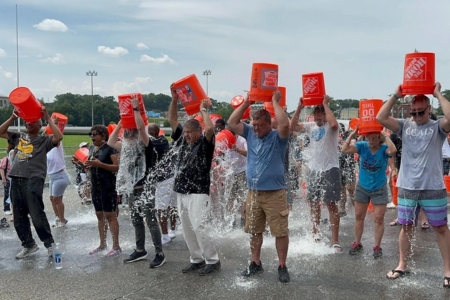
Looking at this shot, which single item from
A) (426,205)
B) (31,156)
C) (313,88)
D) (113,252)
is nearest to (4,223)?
(31,156)

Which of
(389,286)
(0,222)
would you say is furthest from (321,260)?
(0,222)

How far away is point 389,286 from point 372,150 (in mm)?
1565

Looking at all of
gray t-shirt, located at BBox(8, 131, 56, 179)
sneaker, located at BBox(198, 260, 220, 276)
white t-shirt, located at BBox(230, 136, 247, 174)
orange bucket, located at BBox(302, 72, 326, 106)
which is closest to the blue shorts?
orange bucket, located at BBox(302, 72, 326, 106)

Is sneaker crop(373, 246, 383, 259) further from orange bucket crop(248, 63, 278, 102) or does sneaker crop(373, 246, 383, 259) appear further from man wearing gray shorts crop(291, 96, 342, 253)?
orange bucket crop(248, 63, 278, 102)

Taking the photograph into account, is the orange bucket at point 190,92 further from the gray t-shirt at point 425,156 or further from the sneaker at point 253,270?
the gray t-shirt at point 425,156

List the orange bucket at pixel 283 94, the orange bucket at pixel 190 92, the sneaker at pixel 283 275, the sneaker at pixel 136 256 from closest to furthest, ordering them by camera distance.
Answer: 1. the sneaker at pixel 283 275
2. the orange bucket at pixel 190 92
3. the sneaker at pixel 136 256
4. the orange bucket at pixel 283 94

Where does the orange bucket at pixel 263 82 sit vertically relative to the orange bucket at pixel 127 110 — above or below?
above

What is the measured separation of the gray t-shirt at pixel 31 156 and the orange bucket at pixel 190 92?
1.80 meters

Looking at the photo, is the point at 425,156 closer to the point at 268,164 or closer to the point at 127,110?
the point at 268,164

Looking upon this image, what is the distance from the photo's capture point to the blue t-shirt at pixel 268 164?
4289mm

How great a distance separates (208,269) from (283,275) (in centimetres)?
82

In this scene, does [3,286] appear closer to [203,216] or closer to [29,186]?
[29,186]

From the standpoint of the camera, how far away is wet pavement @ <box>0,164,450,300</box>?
159 inches

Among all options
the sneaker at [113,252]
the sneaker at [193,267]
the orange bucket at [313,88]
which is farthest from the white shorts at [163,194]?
the orange bucket at [313,88]
